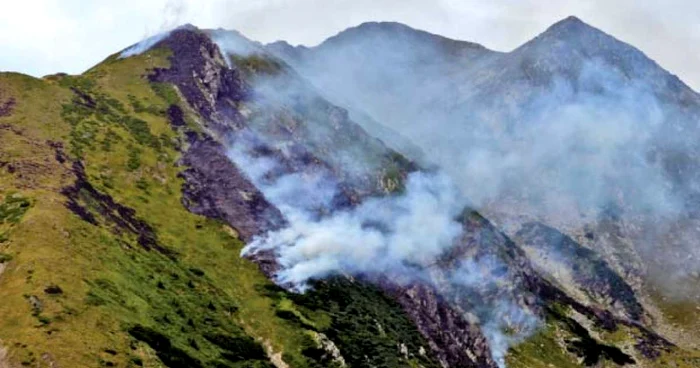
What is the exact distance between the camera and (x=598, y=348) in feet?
653

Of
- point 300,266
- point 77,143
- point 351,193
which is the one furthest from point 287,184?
point 77,143

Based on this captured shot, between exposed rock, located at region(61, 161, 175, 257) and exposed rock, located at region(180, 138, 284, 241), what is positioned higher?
exposed rock, located at region(180, 138, 284, 241)

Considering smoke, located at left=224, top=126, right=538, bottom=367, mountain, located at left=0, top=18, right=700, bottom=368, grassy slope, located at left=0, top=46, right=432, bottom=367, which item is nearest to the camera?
grassy slope, located at left=0, top=46, right=432, bottom=367

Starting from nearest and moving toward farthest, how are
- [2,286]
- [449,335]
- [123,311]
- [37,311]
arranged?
1. [37,311]
2. [2,286]
3. [123,311]
4. [449,335]

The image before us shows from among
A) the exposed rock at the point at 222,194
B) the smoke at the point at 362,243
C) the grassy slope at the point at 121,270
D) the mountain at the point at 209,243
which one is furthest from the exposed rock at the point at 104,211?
the smoke at the point at 362,243

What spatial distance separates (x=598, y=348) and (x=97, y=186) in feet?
469

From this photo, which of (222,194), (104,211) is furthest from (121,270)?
(222,194)

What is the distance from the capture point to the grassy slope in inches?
2719

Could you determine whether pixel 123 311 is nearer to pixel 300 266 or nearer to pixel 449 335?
pixel 300 266

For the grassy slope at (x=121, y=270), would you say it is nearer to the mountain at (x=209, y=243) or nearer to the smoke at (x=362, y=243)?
the mountain at (x=209, y=243)

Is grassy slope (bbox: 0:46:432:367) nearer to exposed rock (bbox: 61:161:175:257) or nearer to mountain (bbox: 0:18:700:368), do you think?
mountain (bbox: 0:18:700:368)

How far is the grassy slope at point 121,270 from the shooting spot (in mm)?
69062

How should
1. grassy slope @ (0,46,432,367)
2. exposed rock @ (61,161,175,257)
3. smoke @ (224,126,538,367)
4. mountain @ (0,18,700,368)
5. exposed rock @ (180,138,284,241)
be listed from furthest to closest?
smoke @ (224,126,538,367) → exposed rock @ (180,138,284,241) → exposed rock @ (61,161,175,257) → mountain @ (0,18,700,368) → grassy slope @ (0,46,432,367)

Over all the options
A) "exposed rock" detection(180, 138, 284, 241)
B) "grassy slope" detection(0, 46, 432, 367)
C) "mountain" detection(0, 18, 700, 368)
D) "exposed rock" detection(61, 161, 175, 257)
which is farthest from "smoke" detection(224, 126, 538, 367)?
"exposed rock" detection(61, 161, 175, 257)
